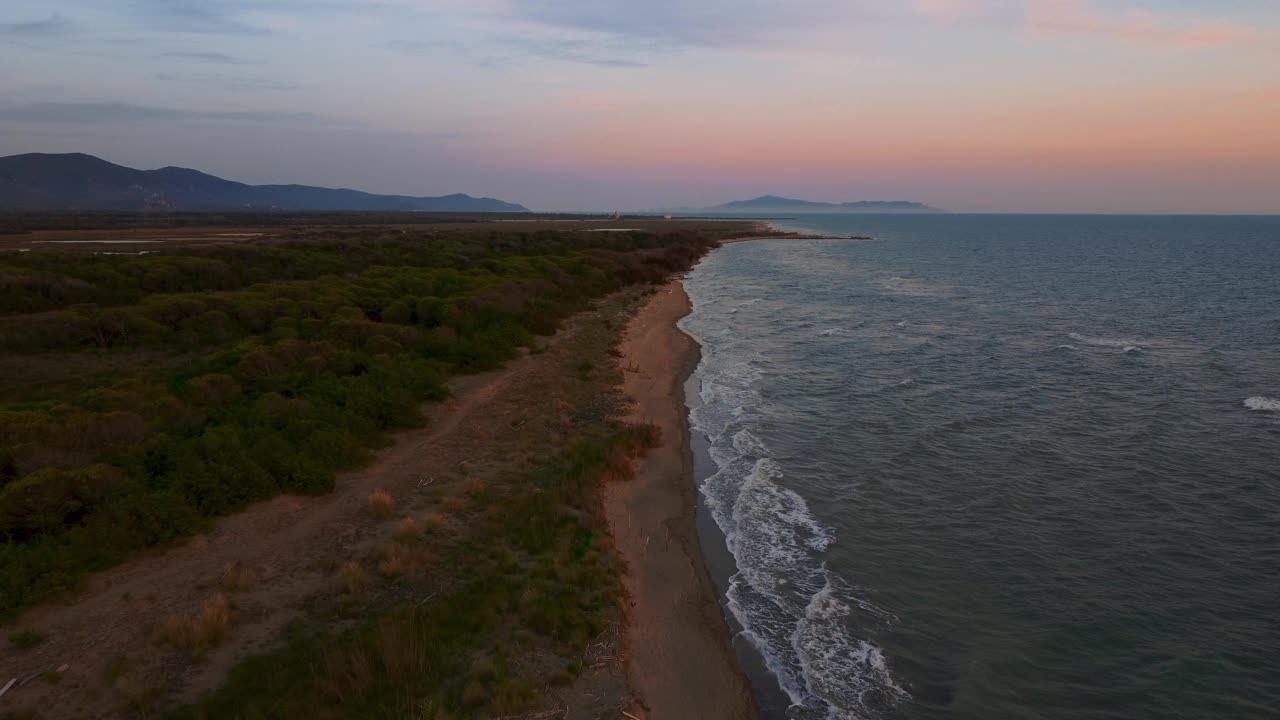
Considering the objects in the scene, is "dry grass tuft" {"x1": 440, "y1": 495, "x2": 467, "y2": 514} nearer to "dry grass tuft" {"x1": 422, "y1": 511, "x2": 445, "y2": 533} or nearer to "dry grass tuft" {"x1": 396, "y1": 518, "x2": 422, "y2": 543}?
"dry grass tuft" {"x1": 422, "y1": 511, "x2": 445, "y2": 533}

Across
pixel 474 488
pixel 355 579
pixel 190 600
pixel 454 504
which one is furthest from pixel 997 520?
pixel 190 600

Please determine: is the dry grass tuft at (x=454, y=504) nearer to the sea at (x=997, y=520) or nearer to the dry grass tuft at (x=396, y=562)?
the dry grass tuft at (x=396, y=562)

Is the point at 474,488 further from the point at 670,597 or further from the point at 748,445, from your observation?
the point at 748,445

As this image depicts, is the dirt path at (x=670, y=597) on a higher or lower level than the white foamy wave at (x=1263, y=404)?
lower

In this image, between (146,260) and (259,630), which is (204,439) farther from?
(146,260)

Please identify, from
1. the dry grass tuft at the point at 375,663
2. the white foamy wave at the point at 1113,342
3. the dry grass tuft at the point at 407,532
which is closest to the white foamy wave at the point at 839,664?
the dry grass tuft at the point at 375,663

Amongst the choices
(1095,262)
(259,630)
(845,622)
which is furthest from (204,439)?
(1095,262)
